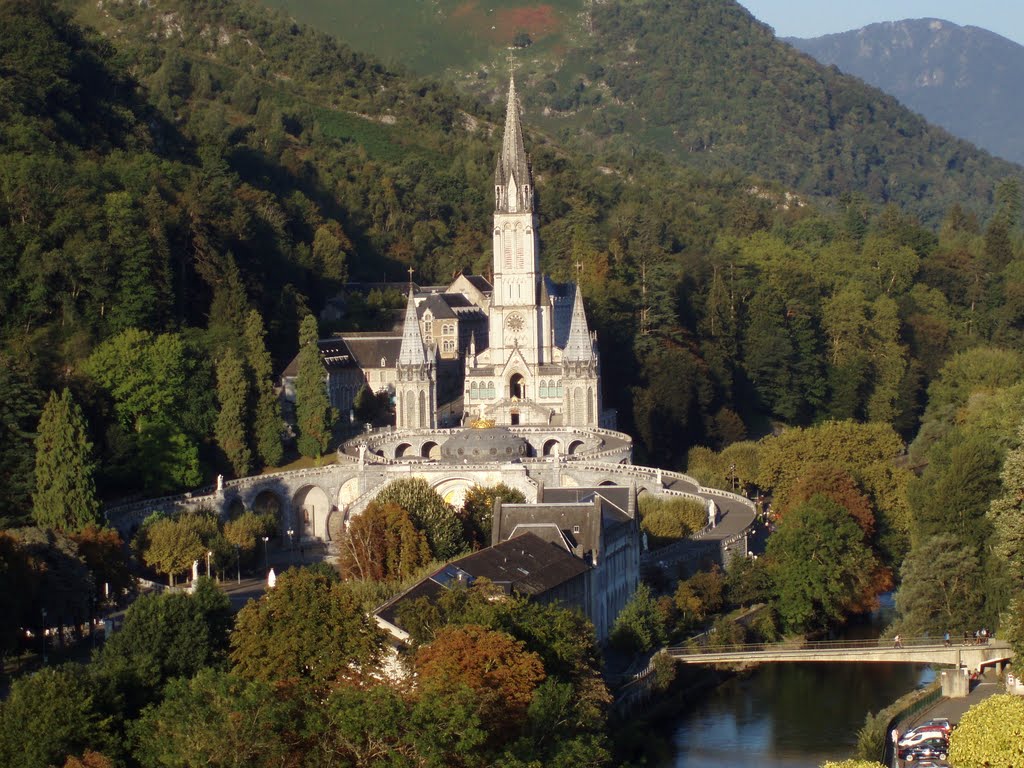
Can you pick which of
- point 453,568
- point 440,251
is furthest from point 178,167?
point 453,568

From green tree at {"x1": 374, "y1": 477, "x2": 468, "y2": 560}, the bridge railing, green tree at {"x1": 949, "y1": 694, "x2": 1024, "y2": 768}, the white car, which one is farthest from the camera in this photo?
green tree at {"x1": 374, "y1": 477, "x2": 468, "y2": 560}

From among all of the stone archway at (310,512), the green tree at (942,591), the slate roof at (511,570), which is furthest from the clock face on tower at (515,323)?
the slate roof at (511,570)

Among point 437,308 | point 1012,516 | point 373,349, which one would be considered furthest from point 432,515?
point 437,308

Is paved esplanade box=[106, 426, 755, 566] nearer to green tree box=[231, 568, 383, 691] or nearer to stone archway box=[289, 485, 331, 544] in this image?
stone archway box=[289, 485, 331, 544]

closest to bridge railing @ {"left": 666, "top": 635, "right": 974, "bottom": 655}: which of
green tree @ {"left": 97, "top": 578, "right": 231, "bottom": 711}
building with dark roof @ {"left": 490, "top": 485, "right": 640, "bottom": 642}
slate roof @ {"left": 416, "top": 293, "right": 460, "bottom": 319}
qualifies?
building with dark roof @ {"left": 490, "top": 485, "right": 640, "bottom": 642}

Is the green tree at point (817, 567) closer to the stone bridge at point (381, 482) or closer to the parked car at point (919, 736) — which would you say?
the stone bridge at point (381, 482)

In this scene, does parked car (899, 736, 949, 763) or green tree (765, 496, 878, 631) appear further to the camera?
green tree (765, 496, 878, 631)

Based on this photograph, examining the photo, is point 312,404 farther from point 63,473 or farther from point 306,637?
point 306,637
